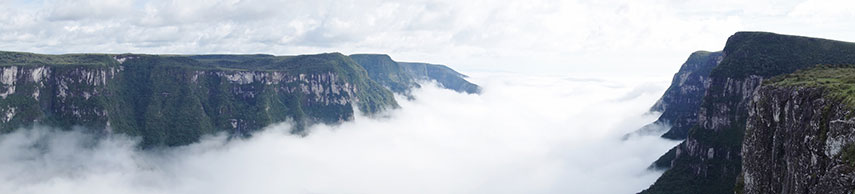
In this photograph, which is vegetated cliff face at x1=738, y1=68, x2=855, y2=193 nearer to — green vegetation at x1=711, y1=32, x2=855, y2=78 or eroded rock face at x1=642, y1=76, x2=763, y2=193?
eroded rock face at x1=642, y1=76, x2=763, y2=193

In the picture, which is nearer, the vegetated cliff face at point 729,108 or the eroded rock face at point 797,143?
the eroded rock face at point 797,143

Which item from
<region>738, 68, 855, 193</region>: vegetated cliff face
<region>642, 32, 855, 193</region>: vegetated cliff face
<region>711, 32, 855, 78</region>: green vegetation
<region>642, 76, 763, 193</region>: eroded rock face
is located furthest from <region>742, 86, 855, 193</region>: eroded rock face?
<region>711, 32, 855, 78</region>: green vegetation

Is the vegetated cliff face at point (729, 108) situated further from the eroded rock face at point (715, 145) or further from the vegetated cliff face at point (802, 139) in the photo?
the vegetated cliff face at point (802, 139)

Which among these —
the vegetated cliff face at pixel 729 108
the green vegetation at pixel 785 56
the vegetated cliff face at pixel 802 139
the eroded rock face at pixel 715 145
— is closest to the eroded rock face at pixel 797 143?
the vegetated cliff face at pixel 802 139

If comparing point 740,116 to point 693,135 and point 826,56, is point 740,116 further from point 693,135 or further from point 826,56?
point 826,56

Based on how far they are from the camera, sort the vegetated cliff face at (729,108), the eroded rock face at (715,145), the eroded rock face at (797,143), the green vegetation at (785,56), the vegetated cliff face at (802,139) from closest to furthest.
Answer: the vegetated cliff face at (802,139), the eroded rock face at (797,143), the eroded rock face at (715,145), the vegetated cliff face at (729,108), the green vegetation at (785,56)

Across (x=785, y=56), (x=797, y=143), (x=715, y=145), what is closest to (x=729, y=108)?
(x=715, y=145)

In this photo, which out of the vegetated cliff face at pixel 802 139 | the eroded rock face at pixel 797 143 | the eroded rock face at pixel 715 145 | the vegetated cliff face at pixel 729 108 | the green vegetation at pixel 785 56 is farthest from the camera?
the green vegetation at pixel 785 56
